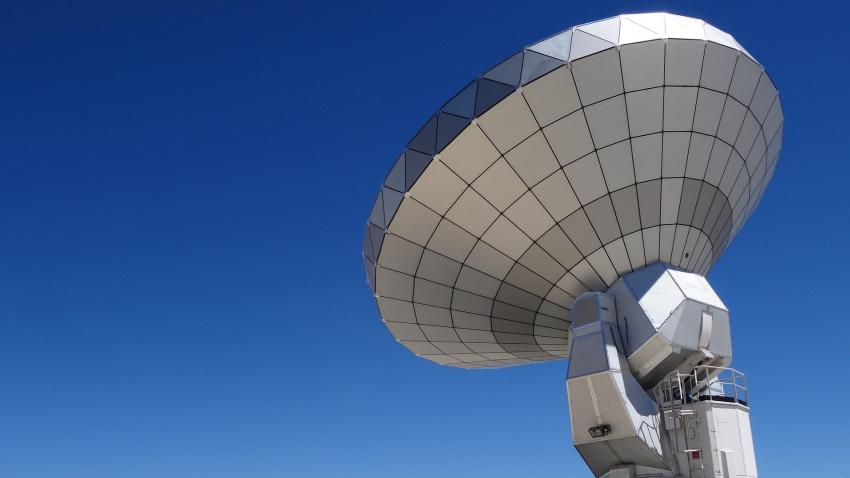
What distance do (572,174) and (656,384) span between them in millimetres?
6869

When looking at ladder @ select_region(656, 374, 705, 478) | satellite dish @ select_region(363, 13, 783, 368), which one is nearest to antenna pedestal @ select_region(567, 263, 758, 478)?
ladder @ select_region(656, 374, 705, 478)

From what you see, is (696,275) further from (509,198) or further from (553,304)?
(509,198)

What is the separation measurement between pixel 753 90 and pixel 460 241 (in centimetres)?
992

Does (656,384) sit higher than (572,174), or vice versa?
(572,174)

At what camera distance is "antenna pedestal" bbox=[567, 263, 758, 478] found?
70.1ft

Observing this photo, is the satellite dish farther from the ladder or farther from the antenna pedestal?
the ladder

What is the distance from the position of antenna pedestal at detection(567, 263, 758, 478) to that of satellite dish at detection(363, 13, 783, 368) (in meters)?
1.31

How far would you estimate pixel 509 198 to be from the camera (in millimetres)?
22812

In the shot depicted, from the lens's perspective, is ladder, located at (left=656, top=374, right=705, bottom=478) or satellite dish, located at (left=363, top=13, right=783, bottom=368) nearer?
satellite dish, located at (left=363, top=13, right=783, bottom=368)

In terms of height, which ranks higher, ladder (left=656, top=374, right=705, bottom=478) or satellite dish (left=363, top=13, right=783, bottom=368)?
satellite dish (left=363, top=13, right=783, bottom=368)

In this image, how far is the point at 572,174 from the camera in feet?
72.6

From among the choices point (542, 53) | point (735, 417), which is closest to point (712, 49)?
point (542, 53)

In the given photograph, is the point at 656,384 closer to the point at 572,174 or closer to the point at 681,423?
the point at 681,423

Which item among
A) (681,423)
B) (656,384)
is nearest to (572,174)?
(656,384)
